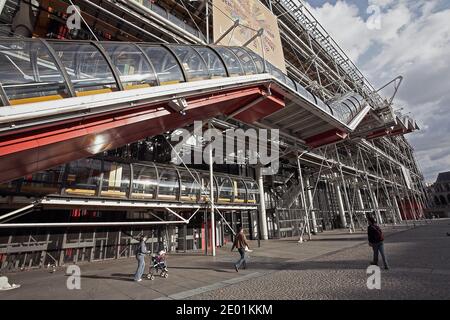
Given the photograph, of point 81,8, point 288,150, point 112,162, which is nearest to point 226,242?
point 288,150

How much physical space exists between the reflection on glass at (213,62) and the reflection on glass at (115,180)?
549cm

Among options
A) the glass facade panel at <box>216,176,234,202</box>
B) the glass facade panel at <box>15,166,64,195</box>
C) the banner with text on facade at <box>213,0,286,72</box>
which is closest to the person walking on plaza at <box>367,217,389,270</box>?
the glass facade panel at <box>216,176,234,202</box>

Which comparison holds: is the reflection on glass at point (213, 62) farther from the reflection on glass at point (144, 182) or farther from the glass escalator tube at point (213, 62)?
the reflection on glass at point (144, 182)

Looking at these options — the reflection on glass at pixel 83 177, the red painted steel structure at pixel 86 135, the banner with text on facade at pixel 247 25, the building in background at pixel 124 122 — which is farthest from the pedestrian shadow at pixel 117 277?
the banner with text on facade at pixel 247 25

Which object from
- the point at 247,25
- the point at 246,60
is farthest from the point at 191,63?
the point at 247,25

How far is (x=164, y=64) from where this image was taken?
25.3 ft

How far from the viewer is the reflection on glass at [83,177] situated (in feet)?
28.2

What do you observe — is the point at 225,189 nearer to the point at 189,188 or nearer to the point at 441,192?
the point at 189,188

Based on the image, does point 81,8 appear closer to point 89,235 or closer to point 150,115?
point 150,115

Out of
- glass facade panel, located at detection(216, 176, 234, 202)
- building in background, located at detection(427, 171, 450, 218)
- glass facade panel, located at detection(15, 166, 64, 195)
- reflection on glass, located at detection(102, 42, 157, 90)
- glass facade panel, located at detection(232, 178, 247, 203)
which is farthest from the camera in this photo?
building in background, located at detection(427, 171, 450, 218)

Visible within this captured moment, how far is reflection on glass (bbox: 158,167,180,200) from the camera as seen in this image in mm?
11467

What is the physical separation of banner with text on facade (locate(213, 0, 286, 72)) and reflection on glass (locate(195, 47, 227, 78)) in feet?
17.1

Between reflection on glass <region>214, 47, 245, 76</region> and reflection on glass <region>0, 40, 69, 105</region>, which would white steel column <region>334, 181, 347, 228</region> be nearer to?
reflection on glass <region>214, 47, 245, 76</region>

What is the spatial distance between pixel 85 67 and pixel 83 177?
4.70 metres
